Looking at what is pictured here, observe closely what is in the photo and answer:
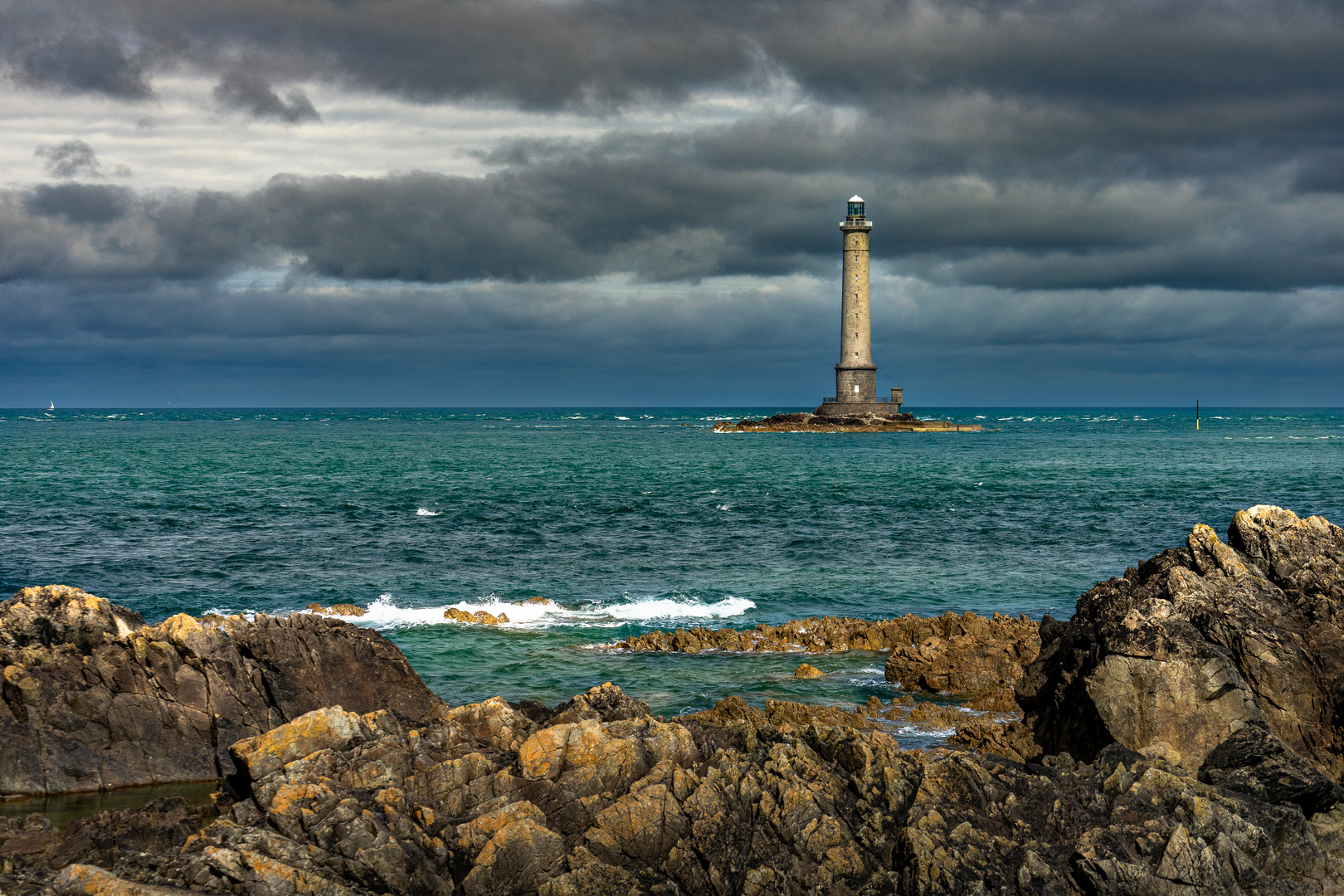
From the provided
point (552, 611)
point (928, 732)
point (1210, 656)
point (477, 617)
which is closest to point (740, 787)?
point (1210, 656)

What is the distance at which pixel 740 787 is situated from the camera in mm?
7879

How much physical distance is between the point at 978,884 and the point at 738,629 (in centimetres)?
1402

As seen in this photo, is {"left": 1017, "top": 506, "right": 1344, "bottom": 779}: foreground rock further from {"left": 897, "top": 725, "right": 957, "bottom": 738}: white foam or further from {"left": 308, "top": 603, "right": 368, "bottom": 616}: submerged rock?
{"left": 308, "top": 603, "right": 368, "bottom": 616}: submerged rock

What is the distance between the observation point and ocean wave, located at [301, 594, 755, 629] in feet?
70.2

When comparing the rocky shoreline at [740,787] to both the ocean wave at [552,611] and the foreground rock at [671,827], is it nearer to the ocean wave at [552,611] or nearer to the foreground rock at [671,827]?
the foreground rock at [671,827]

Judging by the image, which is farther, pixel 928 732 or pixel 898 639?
pixel 898 639

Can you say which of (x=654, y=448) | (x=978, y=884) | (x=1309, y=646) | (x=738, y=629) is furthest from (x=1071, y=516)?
(x=654, y=448)

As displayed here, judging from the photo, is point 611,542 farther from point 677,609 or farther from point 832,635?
point 832,635

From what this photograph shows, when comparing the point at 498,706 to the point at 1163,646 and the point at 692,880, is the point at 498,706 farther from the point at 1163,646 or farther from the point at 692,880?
the point at 1163,646

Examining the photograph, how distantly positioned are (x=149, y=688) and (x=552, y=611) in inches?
449

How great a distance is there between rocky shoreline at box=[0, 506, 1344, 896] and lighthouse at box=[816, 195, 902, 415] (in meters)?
89.8

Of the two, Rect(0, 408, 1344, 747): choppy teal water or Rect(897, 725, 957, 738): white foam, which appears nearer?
Rect(897, 725, 957, 738): white foam

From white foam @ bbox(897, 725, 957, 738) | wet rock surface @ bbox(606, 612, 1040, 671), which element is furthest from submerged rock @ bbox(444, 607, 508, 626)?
white foam @ bbox(897, 725, 957, 738)

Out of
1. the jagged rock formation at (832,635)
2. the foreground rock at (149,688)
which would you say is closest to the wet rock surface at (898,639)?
the jagged rock formation at (832,635)
